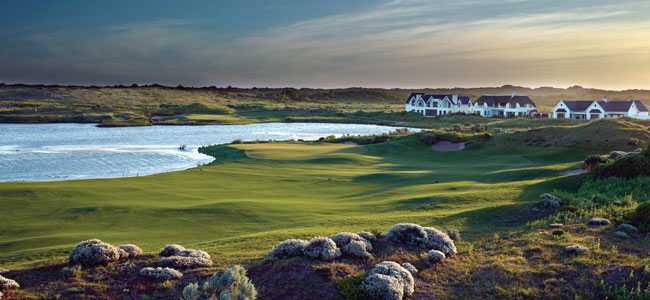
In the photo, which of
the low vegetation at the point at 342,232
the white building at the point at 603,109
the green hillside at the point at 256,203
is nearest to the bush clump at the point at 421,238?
the low vegetation at the point at 342,232

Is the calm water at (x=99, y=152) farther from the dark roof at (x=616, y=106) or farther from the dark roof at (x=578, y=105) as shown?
the dark roof at (x=616, y=106)

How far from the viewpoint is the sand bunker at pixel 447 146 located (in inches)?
2238

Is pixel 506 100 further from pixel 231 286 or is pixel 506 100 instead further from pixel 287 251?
pixel 231 286

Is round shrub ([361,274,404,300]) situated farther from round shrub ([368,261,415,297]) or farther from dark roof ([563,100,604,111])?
dark roof ([563,100,604,111])

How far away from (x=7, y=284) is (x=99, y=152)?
51.0 m

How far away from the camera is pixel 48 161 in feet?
172

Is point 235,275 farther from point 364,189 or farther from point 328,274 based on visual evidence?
point 364,189

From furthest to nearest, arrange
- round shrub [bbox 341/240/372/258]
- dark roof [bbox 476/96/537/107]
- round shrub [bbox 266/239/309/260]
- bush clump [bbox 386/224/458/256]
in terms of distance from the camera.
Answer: dark roof [bbox 476/96/537/107], bush clump [bbox 386/224/458/256], round shrub [bbox 341/240/372/258], round shrub [bbox 266/239/309/260]

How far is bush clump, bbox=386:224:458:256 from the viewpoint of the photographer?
590 inches

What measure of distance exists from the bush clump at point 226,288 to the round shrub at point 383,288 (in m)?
2.33

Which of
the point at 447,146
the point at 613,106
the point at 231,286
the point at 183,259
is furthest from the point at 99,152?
the point at 613,106

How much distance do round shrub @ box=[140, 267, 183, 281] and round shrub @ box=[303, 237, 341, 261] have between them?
303 centimetres

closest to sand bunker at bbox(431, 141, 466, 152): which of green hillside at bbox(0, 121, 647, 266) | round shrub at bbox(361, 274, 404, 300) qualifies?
green hillside at bbox(0, 121, 647, 266)

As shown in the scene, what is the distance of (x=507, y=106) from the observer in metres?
125
